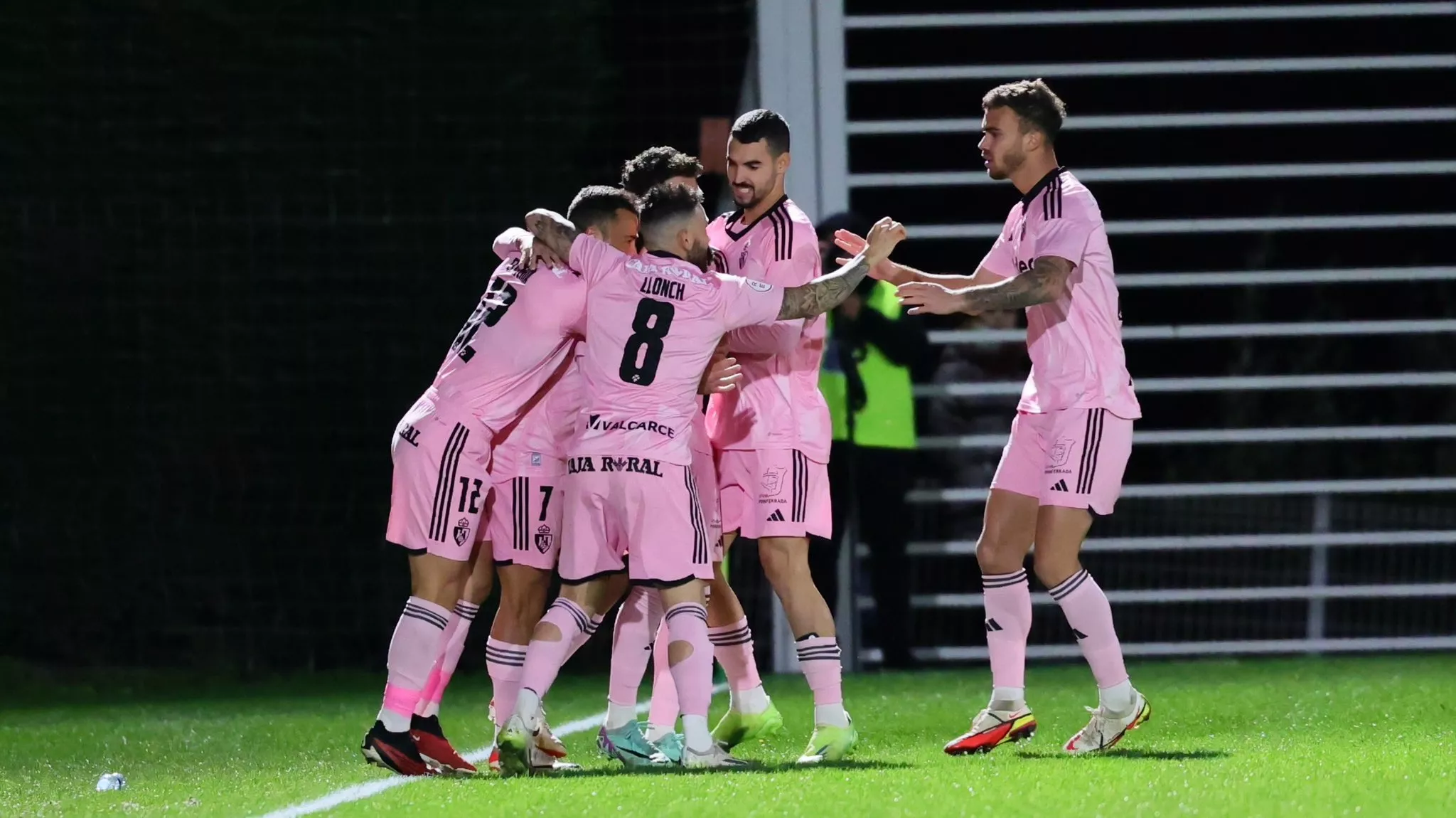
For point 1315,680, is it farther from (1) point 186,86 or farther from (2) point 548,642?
(1) point 186,86

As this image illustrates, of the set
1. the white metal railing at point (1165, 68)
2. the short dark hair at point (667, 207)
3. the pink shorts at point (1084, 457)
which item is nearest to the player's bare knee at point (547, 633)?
the short dark hair at point (667, 207)

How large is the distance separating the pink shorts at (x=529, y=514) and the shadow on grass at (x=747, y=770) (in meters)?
0.66

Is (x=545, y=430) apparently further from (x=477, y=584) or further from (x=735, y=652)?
(x=735, y=652)

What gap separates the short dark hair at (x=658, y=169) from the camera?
21.0ft

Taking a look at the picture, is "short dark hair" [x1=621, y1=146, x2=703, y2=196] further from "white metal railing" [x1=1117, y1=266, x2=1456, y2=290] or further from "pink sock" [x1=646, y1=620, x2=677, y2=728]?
"white metal railing" [x1=1117, y1=266, x2=1456, y2=290]

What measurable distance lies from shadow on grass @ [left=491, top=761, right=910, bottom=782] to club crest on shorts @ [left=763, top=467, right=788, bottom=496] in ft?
2.59

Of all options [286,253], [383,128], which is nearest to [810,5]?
[383,128]

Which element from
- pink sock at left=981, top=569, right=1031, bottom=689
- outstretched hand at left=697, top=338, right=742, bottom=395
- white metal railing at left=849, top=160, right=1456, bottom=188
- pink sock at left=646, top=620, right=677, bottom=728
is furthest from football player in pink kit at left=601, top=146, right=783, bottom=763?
white metal railing at left=849, top=160, right=1456, bottom=188

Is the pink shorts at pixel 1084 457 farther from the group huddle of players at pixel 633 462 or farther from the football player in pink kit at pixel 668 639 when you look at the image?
the football player in pink kit at pixel 668 639

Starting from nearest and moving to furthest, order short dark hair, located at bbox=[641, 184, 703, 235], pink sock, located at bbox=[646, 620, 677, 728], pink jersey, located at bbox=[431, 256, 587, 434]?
1. short dark hair, located at bbox=[641, 184, 703, 235]
2. pink jersey, located at bbox=[431, 256, 587, 434]
3. pink sock, located at bbox=[646, 620, 677, 728]

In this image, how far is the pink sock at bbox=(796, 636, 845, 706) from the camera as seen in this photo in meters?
6.07

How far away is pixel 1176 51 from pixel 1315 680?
237 inches

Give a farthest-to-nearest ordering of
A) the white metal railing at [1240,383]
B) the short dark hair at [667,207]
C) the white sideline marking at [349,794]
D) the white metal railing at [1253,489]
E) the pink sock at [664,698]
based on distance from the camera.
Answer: the white metal railing at [1240,383] → the white metal railing at [1253,489] → the pink sock at [664,698] → the short dark hair at [667,207] → the white sideline marking at [349,794]

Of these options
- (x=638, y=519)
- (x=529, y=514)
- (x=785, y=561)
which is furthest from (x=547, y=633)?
(x=785, y=561)
